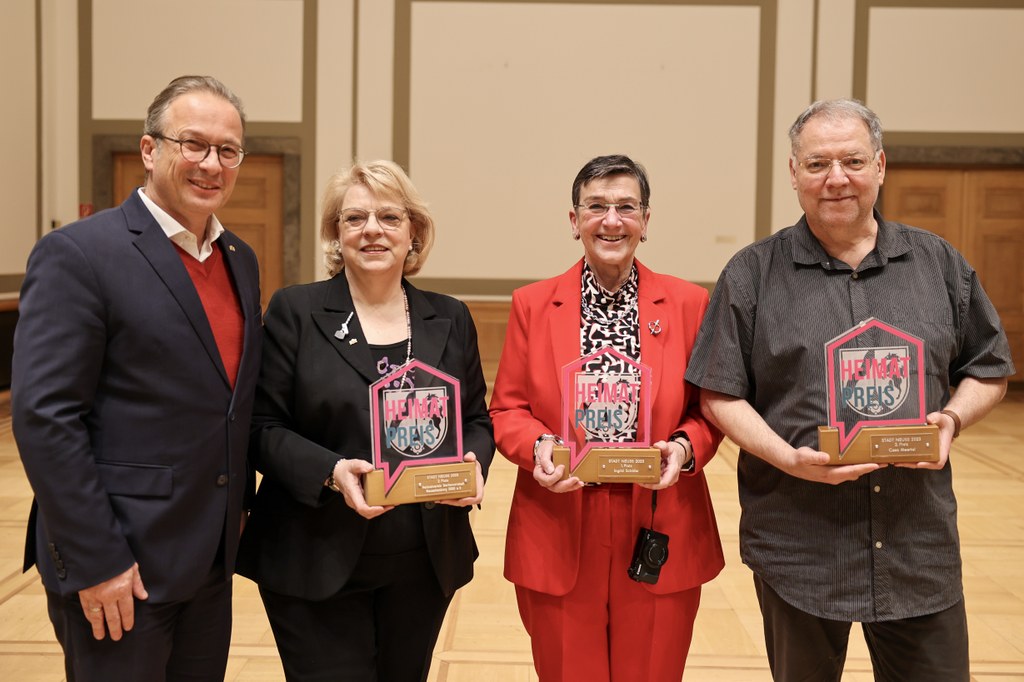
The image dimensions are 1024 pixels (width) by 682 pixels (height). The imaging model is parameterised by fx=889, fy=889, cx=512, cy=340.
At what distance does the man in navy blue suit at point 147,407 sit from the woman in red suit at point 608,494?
0.71 meters

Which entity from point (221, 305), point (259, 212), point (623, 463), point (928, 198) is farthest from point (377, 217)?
point (928, 198)

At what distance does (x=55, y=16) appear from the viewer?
9.35 m

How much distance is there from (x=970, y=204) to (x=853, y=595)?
898cm

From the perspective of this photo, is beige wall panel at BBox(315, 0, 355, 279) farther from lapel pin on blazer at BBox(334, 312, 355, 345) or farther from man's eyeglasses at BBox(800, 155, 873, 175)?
man's eyeglasses at BBox(800, 155, 873, 175)

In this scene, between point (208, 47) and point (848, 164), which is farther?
point (208, 47)

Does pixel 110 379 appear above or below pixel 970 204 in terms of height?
below

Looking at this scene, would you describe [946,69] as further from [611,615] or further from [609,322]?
[611,615]

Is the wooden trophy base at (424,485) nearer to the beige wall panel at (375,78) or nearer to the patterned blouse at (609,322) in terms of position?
the patterned blouse at (609,322)

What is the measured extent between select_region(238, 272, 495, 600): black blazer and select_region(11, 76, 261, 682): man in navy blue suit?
0.11 m

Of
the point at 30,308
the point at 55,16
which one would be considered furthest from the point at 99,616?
the point at 55,16

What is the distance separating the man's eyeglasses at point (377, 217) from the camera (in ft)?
7.06

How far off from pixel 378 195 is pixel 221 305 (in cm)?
46

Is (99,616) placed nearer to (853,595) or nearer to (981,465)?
(853,595)

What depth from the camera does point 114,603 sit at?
174 cm
